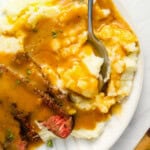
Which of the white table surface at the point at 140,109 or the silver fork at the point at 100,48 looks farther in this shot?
the white table surface at the point at 140,109

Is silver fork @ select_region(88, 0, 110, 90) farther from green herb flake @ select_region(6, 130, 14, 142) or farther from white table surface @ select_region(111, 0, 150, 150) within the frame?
green herb flake @ select_region(6, 130, 14, 142)

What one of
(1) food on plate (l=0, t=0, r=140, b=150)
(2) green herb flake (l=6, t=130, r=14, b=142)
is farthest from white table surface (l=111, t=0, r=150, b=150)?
(2) green herb flake (l=6, t=130, r=14, b=142)

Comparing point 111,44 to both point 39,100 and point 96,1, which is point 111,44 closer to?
point 96,1

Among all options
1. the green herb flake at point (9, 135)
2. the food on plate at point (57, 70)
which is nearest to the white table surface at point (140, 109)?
the food on plate at point (57, 70)

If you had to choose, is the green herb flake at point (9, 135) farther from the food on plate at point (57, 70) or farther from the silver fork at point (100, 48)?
the silver fork at point (100, 48)

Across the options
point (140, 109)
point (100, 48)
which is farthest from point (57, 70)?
point (140, 109)

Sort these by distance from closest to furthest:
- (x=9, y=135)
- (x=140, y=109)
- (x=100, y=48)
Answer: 1. (x=9, y=135)
2. (x=100, y=48)
3. (x=140, y=109)

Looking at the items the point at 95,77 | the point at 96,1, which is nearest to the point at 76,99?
the point at 95,77

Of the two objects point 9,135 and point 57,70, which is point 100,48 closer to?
point 57,70
